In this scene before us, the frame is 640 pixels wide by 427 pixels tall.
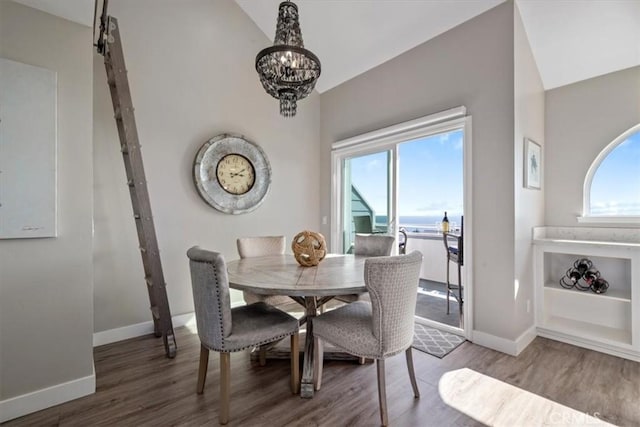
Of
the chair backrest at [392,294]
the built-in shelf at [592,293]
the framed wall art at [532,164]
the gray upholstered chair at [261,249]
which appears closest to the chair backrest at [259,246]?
the gray upholstered chair at [261,249]

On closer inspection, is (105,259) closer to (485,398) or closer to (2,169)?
(2,169)

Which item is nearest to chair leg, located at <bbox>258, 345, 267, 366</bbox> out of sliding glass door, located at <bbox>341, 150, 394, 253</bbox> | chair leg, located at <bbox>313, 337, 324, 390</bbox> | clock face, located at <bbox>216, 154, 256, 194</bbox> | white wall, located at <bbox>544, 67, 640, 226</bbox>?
chair leg, located at <bbox>313, 337, 324, 390</bbox>

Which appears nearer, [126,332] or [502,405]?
[502,405]

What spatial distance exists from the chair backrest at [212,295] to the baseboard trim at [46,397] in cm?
93

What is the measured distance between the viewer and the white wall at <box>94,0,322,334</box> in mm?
2668

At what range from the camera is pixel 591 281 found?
8.93ft

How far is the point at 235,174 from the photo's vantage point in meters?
3.42

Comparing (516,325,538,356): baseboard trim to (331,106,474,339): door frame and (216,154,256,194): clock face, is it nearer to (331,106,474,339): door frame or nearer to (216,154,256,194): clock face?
(331,106,474,339): door frame

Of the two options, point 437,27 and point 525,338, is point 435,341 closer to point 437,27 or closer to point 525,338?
point 525,338

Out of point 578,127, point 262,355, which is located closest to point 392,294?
point 262,355

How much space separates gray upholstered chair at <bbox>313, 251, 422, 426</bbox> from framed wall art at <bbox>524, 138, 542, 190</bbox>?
1762mm

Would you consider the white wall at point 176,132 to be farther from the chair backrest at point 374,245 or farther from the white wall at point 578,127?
the white wall at point 578,127

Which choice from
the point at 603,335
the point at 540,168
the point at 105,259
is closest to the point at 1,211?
the point at 105,259

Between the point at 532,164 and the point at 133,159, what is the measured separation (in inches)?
142
